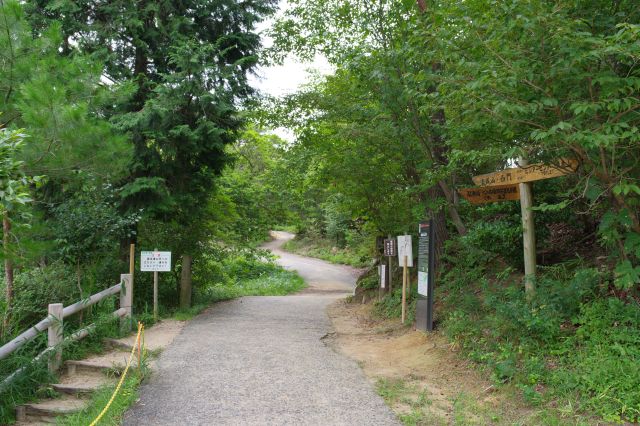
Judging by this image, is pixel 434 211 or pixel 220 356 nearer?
pixel 220 356

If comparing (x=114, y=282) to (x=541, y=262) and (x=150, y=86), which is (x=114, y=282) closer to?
(x=150, y=86)

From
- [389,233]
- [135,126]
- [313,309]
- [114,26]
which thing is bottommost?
[313,309]

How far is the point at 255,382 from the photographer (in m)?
6.09

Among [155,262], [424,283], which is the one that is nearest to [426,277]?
[424,283]

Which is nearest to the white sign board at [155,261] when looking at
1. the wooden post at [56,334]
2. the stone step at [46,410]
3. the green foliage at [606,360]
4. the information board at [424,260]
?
the wooden post at [56,334]

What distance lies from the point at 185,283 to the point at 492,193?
8.06 meters

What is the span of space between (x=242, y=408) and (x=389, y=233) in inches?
296

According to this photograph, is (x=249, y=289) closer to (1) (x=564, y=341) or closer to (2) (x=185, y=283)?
(2) (x=185, y=283)

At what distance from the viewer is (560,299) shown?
5789mm

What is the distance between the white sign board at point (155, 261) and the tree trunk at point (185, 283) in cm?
186

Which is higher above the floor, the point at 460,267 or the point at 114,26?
the point at 114,26

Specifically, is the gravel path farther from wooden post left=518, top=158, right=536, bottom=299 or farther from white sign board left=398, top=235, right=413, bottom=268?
wooden post left=518, top=158, right=536, bottom=299

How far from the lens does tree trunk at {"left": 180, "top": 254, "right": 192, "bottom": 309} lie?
486 inches

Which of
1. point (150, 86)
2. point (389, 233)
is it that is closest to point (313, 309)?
point (389, 233)
